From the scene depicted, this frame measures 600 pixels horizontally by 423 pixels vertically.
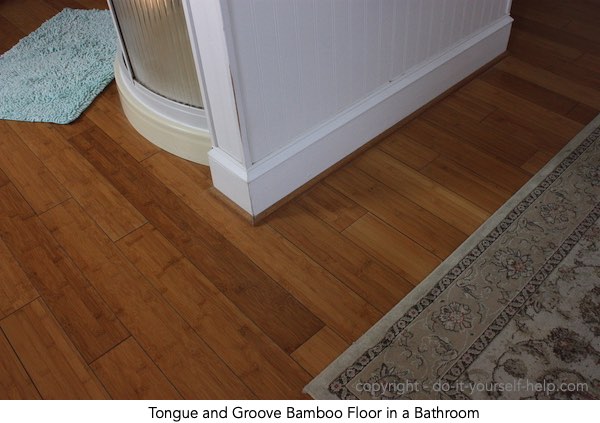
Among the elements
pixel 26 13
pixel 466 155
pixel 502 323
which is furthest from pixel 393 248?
pixel 26 13

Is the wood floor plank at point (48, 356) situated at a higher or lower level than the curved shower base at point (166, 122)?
lower

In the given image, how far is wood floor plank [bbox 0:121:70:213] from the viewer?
2.01m

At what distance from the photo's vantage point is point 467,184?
1.98 metres

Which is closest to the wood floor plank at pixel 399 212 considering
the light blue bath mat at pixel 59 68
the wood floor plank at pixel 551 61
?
the wood floor plank at pixel 551 61

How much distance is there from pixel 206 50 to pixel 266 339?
2.51 feet

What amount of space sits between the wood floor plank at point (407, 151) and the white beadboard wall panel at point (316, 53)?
205 millimetres

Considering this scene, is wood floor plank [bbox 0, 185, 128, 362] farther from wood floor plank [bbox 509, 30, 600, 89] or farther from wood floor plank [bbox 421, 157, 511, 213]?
wood floor plank [bbox 509, 30, 600, 89]

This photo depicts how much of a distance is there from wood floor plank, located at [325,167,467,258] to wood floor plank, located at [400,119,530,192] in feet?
0.89

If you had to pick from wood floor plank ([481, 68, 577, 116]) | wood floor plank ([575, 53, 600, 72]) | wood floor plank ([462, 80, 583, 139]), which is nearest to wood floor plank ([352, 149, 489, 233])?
wood floor plank ([462, 80, 583, 139])

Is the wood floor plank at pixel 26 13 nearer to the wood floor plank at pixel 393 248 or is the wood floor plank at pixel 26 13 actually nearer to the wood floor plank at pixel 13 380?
the wood floor plank at pixel 13 380

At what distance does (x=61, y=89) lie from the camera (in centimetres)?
248

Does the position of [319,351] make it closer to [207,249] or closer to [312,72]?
[207,249]

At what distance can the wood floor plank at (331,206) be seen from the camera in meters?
1.89

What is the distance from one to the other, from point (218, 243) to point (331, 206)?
14.7 inches
